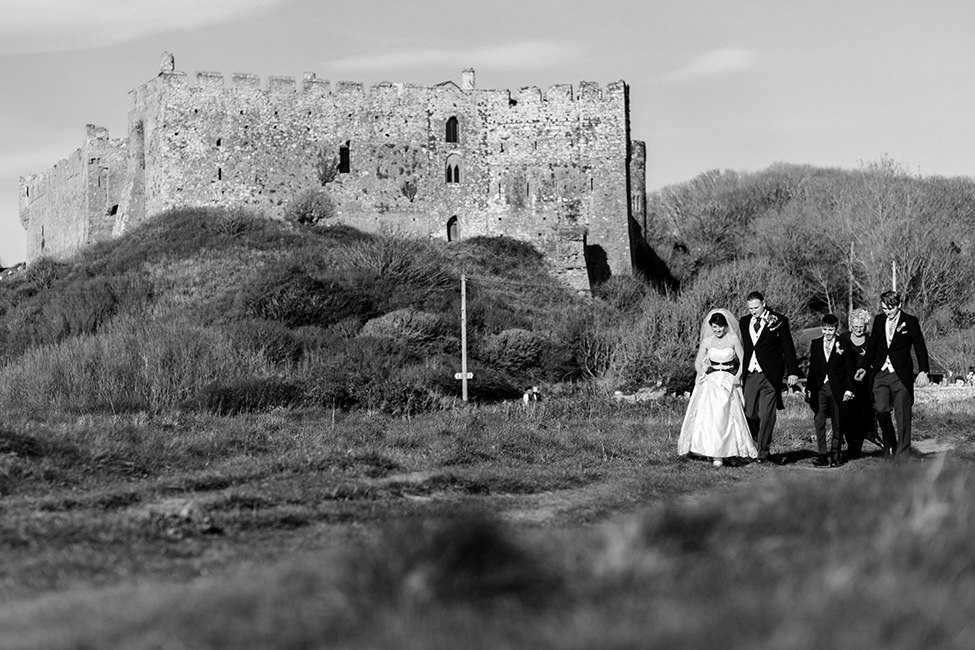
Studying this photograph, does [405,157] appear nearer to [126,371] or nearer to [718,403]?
[126,371]

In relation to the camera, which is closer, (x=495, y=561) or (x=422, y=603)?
(x=422, y=603)

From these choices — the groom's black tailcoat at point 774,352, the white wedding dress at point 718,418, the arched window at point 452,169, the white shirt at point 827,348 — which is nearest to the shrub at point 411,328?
the arched window at point 452,169

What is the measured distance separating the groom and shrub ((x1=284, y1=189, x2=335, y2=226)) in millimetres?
34515

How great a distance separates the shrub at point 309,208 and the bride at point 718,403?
114 ft

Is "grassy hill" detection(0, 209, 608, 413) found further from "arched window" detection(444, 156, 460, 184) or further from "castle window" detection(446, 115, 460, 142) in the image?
"castle window" detection(446, 115, 460, 142)

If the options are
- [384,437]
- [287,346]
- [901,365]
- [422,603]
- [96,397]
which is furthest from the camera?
[287,346]

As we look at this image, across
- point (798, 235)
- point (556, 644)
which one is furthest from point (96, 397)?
point (798, 235)

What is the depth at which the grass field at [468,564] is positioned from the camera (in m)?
4.57

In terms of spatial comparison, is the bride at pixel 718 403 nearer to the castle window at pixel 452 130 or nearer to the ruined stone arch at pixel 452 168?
the ruined stone arch at pixel 452 168

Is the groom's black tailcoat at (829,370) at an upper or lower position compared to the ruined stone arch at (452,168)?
lower

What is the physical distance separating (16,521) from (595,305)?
1498 inches

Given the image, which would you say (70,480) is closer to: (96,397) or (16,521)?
(16,521)

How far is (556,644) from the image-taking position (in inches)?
171

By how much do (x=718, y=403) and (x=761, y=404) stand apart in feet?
2.87
